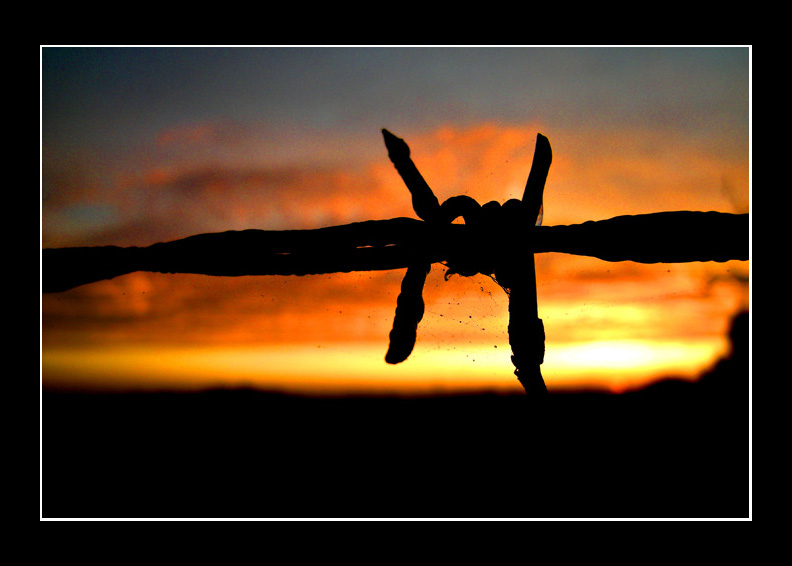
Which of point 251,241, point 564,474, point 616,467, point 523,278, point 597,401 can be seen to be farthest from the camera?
point 597,401

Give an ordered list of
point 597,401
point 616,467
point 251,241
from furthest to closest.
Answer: point 597,401, point 616,467, point 251,241

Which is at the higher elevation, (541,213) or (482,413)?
(541,213)

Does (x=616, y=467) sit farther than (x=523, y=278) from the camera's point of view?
Yes

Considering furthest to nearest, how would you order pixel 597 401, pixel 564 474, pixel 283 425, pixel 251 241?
pixel 283 425 < pixel 597 401 < pixel 564 474 < pixel 251 241

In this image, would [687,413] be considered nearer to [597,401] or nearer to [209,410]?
[597,401]

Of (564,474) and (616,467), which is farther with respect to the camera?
(616,467)
